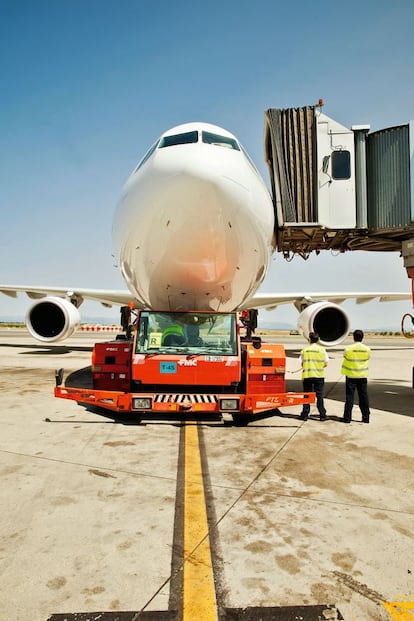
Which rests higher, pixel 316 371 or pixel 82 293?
pixel 82 293

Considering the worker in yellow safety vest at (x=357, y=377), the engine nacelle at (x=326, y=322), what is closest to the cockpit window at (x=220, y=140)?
the worker in yellow safety vest at (x=357, y=377)

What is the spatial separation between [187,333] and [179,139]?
3.06 metres

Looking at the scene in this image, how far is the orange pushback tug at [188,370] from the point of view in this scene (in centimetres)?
642

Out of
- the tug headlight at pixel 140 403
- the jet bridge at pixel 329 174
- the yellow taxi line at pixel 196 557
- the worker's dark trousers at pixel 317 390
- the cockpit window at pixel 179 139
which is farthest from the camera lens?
the jet bridge at pixel 329 174

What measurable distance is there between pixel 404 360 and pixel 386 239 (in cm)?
1088

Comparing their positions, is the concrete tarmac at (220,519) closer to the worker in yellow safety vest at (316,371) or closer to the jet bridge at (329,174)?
the worker in yellow safety vest at (316,371)

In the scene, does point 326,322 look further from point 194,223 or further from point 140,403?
point 194,223

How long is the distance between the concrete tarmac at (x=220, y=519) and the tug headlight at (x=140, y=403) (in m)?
0.32

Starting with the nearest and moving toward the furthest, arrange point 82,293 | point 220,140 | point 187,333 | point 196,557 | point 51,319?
point 196,557
point 220,140
point 187,333
point 51,319
point 82,293

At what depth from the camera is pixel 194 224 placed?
18.1 feet

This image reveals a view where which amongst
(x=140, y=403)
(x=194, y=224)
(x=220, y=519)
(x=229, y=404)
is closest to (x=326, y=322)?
(x=229, y=404)

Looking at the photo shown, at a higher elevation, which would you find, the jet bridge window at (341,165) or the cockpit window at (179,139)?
the jet bridge window at (341,165)

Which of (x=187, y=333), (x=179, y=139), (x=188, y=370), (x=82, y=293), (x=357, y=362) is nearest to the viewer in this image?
(x=179, y=139)

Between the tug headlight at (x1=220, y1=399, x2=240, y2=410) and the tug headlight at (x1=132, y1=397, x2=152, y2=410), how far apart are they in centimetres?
109
